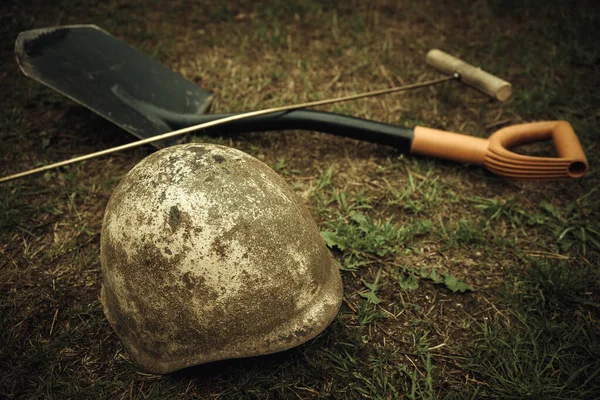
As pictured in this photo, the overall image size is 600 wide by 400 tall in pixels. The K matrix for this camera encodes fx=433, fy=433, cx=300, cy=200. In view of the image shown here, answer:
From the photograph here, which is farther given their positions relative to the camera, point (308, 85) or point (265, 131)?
point (308, 85)

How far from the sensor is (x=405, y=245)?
237 cm

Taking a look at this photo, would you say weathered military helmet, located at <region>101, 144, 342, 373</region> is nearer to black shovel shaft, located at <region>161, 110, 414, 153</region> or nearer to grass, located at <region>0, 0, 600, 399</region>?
grass, located at <region>0, 0, 600, 399</region>

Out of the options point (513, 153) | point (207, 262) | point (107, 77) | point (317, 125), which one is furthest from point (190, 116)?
point (513, 153)

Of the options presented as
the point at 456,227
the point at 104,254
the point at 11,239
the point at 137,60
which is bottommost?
the point at 456,227

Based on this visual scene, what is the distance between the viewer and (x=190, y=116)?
2.76 meters

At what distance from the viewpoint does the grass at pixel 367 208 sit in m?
1.84

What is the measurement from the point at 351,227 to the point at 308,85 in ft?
4.68

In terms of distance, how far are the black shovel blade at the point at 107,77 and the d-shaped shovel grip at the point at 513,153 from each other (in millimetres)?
1598

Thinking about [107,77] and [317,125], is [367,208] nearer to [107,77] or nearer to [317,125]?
[317,125]

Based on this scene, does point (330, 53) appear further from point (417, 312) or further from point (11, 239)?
point (11, 239)

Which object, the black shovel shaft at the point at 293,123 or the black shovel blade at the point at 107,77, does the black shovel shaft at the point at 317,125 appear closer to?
the black shovel shaft at the point at 293,123

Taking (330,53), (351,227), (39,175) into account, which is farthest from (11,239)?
(330,53)

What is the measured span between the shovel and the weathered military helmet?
3.37 feet

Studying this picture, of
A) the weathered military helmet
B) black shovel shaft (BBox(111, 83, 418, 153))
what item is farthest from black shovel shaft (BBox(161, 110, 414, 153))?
the weathered military helmet
